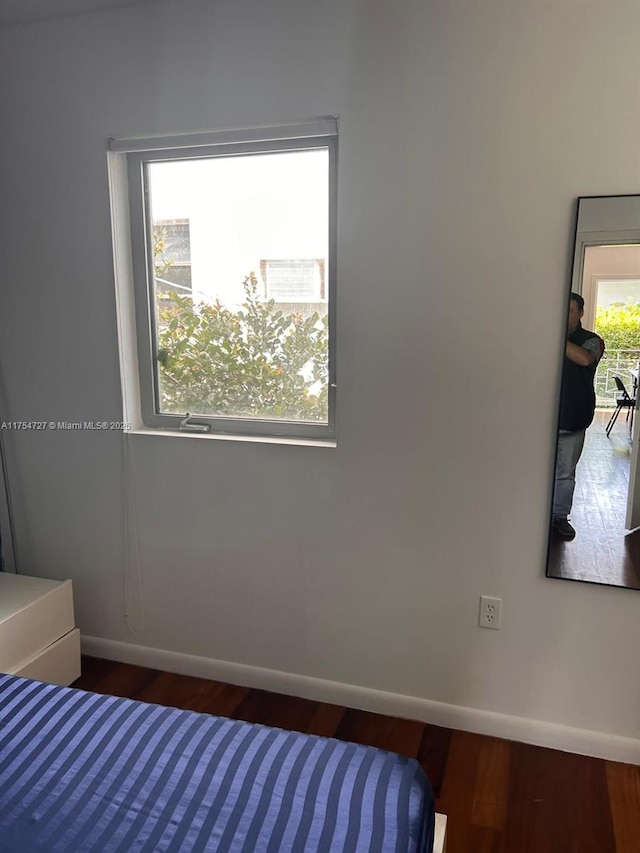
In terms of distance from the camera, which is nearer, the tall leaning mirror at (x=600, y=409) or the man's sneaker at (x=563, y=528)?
the tall leaning mirror at (x=600, y=409)

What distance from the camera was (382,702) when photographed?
85.9 inches

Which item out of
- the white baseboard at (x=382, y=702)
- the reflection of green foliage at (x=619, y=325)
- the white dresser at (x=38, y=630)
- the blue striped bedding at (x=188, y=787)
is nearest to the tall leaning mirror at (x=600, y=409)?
the reflection of green foliage at (x=619, y=325)

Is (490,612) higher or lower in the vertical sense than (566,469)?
lower

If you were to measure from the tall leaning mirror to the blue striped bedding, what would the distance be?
0.92m

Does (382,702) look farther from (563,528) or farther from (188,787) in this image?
(188,787)

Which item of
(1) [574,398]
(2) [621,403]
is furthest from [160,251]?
(2) [621,403]

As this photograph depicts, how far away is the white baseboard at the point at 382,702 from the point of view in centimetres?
198

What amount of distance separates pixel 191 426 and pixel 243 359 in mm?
331

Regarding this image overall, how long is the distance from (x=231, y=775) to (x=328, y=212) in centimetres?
165

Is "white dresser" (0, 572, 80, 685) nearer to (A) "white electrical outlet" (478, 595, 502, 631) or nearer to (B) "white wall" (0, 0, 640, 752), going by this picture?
(B) "white wall" (0, 0, 640, 752)

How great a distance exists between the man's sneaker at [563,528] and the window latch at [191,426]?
49.2 inches

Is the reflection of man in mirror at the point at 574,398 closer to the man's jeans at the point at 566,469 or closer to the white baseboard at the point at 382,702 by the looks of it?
the man's jeans at the point at 566,469

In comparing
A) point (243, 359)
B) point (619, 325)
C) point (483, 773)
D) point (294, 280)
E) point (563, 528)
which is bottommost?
point (483, 773)

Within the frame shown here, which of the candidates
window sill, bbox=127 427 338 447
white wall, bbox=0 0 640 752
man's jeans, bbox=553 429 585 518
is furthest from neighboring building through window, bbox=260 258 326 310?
man's jeans, bbox=553 429 585 518
